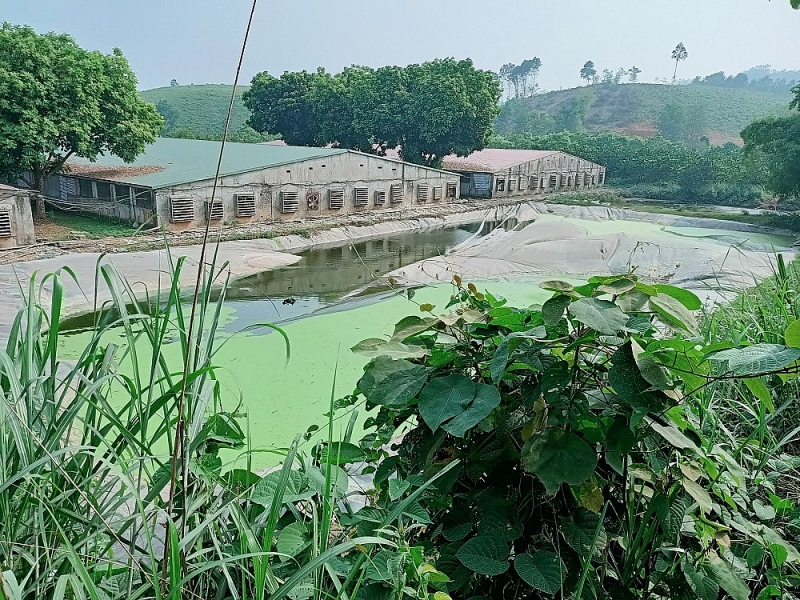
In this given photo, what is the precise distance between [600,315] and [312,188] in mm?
11123

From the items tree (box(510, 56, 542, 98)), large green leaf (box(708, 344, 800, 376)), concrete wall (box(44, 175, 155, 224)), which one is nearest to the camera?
large green leaf (box(708, 344, 800, 376))

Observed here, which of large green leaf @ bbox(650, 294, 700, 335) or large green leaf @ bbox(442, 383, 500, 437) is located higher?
large green leaf @ bbox(650, 294, 700, 335)

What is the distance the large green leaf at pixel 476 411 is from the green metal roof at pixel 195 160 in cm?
882

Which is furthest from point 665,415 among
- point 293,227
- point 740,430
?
point 293,227

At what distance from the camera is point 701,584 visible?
2.40ft

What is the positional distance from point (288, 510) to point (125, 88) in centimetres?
1023

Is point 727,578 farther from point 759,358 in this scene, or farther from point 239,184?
point 239,184

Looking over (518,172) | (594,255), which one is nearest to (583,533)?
(594,255)

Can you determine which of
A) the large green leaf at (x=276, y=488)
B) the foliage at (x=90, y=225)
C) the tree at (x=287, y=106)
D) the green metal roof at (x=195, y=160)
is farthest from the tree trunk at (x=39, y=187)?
the large green leaf at (x=276, y=488)

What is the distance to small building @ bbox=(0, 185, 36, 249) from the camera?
739 cm

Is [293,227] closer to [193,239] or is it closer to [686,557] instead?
[193,239]

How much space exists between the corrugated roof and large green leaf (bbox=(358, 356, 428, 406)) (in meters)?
15.1

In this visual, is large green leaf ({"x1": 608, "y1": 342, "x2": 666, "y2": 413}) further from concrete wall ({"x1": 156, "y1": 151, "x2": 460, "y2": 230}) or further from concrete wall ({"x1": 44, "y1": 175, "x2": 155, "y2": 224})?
concrete wall ({"x1": 44, "y1": 175, "x2": 155, "y2": 224})

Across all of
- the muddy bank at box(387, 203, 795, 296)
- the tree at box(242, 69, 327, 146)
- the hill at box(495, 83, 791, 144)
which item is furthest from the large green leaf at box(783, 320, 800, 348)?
the hill at box(495, 83, 791, 144)
